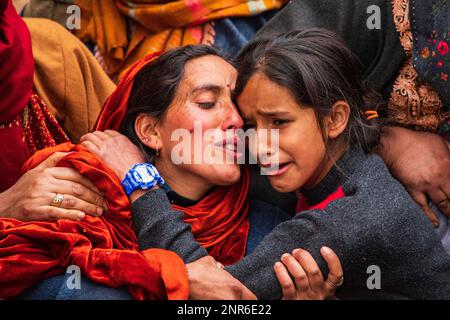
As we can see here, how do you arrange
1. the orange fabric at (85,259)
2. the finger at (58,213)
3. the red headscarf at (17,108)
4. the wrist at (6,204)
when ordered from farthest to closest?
1. the red headscarf at (17,108)
2. the wrist at (6,204)
3. the finger at (58,213)
4. the orange fabric at (85,259)

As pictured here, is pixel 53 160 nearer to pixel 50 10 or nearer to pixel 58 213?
pixel 58 213

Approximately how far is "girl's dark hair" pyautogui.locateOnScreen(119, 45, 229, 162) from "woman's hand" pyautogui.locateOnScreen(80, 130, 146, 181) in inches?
3.8

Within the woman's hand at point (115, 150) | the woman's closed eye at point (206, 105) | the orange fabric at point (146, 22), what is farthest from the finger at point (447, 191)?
the orange fabric at point (146, 22)

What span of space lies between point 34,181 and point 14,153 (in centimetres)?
45

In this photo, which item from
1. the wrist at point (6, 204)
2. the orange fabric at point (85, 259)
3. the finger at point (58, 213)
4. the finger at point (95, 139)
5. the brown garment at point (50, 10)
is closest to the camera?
the orange fabric at point (85, 259)

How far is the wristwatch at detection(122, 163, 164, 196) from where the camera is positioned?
8.80 feet

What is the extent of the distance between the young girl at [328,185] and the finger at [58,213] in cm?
22

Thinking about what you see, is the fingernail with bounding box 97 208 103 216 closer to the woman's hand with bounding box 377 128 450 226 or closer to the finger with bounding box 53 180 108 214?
the finger with bounding box 53 180 108 214

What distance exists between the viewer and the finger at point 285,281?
2447 millimetres

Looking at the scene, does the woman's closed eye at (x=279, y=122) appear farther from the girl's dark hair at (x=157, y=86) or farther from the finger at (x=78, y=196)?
the finger at (x=78, y=196)

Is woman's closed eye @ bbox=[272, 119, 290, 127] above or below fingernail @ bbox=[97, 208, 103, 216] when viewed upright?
above

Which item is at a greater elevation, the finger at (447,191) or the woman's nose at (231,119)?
the woman's nose at (231,119)

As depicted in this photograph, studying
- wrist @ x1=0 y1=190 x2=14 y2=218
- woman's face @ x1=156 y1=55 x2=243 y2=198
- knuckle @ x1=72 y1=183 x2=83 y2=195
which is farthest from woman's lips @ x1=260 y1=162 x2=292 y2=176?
wrist @ x1=0 y1=190 x2=14 y2=218
